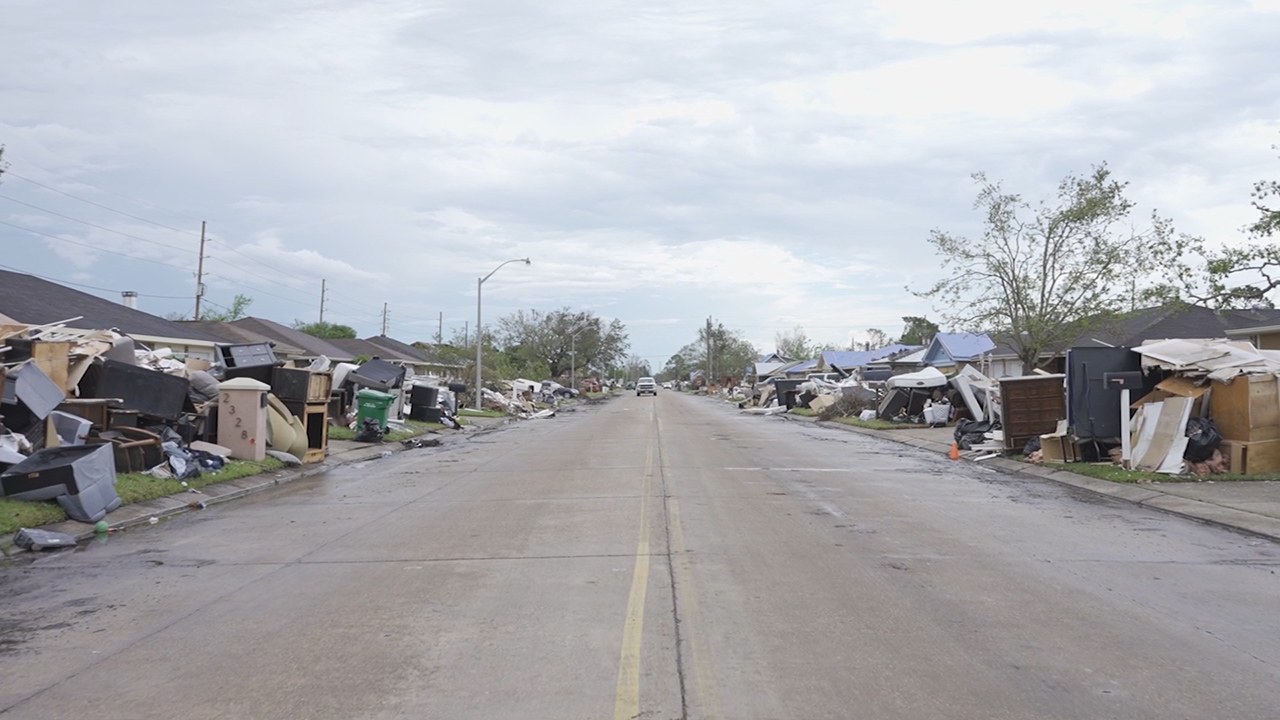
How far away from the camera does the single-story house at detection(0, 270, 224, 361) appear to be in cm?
2816

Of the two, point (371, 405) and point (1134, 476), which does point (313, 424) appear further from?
point (1134, 476)

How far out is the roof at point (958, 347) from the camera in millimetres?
52156

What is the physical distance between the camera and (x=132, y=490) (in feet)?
46.3

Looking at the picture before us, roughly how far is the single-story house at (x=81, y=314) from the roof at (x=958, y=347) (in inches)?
1409

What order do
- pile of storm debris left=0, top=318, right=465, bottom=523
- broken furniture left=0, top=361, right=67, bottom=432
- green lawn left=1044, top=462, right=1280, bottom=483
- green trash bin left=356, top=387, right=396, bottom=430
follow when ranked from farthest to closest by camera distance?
green trash bin left=356, top=387, right=396, bottom=430 < green lawn left=1044, top=462, right=1280, bottom=483 < broken furniture left=0, top=361, right=67, bottom=432 < pile of storm debris left=0, top=318, right=465, bottom=523

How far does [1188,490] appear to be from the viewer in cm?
1500

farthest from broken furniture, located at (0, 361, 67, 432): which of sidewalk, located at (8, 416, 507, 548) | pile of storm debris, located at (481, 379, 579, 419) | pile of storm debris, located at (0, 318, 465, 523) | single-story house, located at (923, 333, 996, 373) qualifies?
single-story house, located at (923, 333, 996, 373)

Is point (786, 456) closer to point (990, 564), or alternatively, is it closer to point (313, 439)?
point (313, 439)

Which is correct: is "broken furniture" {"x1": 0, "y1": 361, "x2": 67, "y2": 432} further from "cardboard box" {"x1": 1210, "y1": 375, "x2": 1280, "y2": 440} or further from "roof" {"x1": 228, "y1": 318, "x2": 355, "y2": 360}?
"roof" {"x1": 228, "y1": 318, "x2": 355, "y2": 360}

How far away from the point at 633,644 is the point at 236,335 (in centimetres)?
4190

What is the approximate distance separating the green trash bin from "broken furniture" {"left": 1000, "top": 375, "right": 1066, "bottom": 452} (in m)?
15.8

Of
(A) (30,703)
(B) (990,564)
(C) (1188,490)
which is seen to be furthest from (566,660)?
(C) (1188,490)

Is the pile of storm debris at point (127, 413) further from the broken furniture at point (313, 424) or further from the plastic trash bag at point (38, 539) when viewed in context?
the plastic trash bag at point (38, 539)

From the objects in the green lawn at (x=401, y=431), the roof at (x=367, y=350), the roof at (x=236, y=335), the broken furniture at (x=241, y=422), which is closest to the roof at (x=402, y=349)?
the roof at (x=367, y=350)
